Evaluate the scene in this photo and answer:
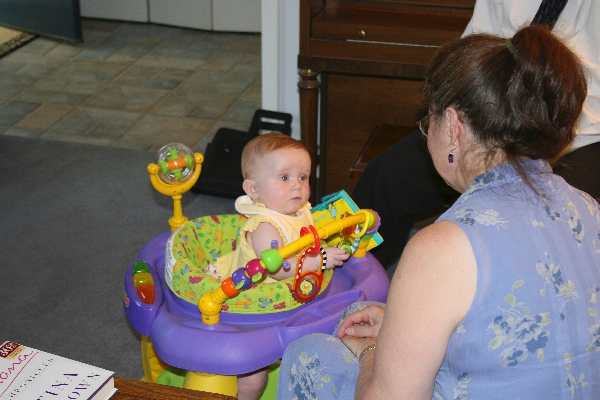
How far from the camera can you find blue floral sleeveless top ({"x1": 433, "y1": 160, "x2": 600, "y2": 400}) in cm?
96

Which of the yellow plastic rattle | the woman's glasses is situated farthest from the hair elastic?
the yellow plastic rattle

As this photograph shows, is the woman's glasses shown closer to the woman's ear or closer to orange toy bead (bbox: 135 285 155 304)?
the woman's ear

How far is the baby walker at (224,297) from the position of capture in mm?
1473

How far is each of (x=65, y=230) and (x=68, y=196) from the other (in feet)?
0.81

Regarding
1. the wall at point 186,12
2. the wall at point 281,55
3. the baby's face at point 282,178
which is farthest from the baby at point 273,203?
the wall at point 186,12

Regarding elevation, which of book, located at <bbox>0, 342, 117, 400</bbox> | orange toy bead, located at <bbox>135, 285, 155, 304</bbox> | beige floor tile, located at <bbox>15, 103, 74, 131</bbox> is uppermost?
book, located at <bbox>0, 342, 117, 400</bbox>

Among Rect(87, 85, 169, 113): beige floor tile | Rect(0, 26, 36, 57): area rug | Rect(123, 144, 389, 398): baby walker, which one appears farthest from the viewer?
Rect(0, 26, 36, 57): area rug

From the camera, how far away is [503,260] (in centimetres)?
96

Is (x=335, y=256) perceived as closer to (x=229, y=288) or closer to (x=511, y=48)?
(x=229, y=288)

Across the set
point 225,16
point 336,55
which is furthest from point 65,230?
point 225,16

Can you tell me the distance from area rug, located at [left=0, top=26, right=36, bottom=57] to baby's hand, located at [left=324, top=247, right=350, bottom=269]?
3.16 m

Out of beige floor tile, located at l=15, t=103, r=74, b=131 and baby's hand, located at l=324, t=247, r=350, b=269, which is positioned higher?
baby's hand, located at l=324, t=247, r=350, b=269

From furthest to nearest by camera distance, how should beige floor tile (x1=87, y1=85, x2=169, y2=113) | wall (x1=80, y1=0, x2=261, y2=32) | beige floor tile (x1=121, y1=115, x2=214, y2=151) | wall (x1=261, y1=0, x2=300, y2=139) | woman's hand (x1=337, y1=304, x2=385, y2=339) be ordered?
1. wall (x1=80, y1=0, x2=261, y2=32)
2. beige floor tile (x1=87, y1=85, x2=169, y2=113)
3. beige floor tile (x1=121, y1=115, x2=214, y2=151)
4. wall (x1=261, y1=0, x2=300, y2=139)
5. woman's hand (x1=337, y1=304, x2=385, y2=339)

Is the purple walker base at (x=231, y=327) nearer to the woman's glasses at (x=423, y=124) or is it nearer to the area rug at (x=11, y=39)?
the woman's glasses at (x=423, y=124)
